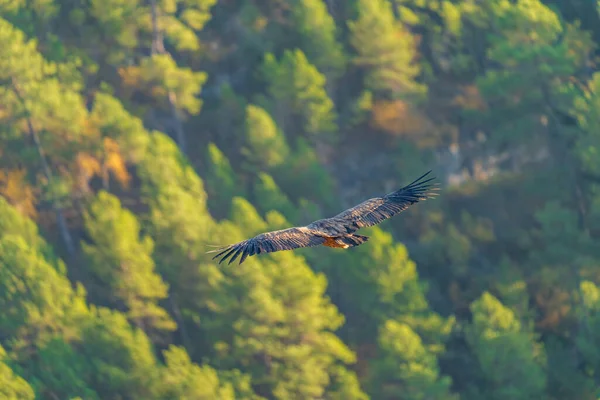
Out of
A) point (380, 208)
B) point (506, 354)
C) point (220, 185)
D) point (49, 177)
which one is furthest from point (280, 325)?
point (380, 208)

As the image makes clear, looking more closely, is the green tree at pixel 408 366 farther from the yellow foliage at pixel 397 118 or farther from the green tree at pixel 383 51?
the green tree at pixel 383 51

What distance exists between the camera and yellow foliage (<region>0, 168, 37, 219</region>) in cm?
5878

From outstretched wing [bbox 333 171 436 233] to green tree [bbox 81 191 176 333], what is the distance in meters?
24.8

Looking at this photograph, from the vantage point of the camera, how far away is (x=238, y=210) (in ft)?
167

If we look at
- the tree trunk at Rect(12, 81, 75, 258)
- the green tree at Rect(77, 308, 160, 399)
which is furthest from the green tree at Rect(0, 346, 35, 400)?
the tree trunk at Rect(12, 81, 75, 258)

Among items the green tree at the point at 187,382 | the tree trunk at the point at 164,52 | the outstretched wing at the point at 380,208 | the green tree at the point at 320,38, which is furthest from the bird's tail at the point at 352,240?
the tree trunk at the point at 164,52

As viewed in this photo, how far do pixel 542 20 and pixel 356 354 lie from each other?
1711cm

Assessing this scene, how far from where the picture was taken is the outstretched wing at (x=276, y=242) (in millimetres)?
23859

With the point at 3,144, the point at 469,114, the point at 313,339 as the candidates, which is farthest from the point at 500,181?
the point at 3,144

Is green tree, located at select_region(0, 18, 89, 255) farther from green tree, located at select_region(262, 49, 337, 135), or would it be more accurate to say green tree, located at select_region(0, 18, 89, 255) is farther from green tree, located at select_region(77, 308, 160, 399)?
green tree, located at select_region(77, 308, 160, 399)

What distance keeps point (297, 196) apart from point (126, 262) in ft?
35.1

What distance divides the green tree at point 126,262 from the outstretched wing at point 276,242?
27.6m

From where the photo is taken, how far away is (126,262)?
52.4m

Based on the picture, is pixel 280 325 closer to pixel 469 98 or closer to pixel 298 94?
pixel 298 94
